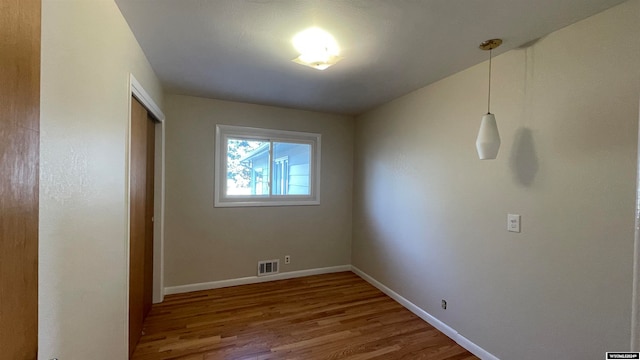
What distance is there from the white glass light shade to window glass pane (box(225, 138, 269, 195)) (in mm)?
2566

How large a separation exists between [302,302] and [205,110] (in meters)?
2.56

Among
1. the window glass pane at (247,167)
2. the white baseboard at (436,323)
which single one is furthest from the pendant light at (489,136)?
the window glass pane at (247,167)

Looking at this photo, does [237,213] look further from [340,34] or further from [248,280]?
[340,34]

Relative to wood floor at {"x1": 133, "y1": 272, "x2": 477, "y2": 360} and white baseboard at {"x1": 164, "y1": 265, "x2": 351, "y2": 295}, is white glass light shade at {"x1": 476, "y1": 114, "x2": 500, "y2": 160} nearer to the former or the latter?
wood floor at {"x1": 133, "y1": 272, "x2": 477, "y2": 360}

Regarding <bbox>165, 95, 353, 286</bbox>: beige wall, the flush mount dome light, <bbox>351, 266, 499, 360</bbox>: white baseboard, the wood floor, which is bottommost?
the wood floor

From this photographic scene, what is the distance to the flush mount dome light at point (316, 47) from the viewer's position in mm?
1764

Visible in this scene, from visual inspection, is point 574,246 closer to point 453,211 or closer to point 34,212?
point 453,211

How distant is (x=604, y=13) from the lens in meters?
1.46

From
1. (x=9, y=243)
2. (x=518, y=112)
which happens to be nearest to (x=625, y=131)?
(x=518, y=112)

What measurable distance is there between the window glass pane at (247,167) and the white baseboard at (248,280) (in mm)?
1130

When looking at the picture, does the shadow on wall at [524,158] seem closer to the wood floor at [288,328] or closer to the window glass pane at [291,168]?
the wood floor at [288,328]

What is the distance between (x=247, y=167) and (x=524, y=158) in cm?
294

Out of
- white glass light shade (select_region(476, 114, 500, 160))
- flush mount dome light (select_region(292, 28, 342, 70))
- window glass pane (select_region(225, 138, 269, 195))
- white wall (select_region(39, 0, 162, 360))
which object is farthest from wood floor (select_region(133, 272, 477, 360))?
flush mount dome light (select_region(292, 28, 342, 70))

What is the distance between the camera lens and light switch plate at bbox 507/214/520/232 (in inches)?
73.4
